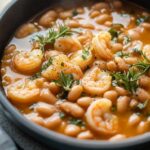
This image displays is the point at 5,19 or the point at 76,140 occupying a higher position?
the point at 5,19

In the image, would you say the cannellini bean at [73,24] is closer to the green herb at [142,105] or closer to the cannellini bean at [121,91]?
the cannellini bean at [121,91]

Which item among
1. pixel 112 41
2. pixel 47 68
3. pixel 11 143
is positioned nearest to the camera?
pixel 11 143

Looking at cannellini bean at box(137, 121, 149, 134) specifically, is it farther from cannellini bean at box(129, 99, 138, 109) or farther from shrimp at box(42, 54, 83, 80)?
shrimp at box(42, 54, 83, 80)

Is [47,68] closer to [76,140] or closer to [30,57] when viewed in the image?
[30,57]

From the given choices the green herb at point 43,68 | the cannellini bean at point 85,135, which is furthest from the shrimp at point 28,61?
the cannellini bean at point 85,135

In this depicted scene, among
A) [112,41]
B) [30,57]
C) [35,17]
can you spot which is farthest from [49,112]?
[35,17]

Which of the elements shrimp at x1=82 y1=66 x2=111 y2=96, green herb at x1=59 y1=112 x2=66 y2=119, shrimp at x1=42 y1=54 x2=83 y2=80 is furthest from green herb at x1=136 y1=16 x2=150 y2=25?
green herb at x1=59 y1=112 x2=66 y2=119

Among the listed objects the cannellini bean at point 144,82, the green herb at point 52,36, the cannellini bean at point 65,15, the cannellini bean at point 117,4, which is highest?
the green herb at point 52,36
